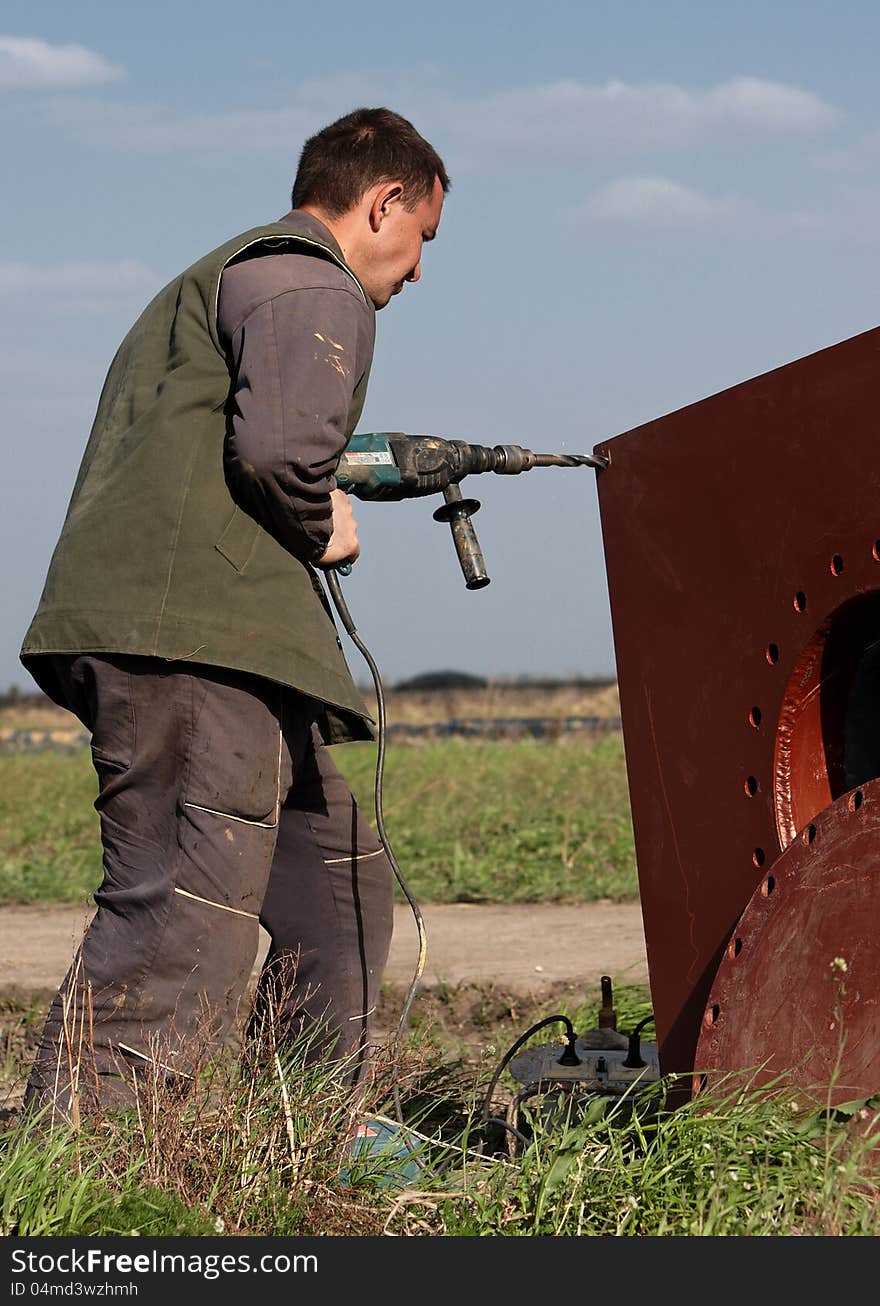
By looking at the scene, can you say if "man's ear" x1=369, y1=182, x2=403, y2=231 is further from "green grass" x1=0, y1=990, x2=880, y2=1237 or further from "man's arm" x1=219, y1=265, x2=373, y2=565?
"green grass" x1=0, y1=990, x2=880, y2=1237

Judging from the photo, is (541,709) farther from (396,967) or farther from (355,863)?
(355,863)

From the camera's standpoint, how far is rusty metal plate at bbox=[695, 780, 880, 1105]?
225 centimetres

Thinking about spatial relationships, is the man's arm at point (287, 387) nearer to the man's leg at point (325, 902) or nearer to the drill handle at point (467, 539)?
the drill handle at point (467, 539)

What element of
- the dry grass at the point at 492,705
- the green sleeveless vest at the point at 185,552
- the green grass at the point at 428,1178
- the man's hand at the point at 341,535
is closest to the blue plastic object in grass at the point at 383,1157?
the green grass at the point at 428,1178

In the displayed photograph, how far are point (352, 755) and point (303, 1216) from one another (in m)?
9.55

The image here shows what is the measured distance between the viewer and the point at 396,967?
17.9 feet

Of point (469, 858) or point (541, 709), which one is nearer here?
point (469, 858)

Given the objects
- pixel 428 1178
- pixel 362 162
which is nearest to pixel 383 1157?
pixel 428 1178

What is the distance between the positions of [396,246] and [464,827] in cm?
540

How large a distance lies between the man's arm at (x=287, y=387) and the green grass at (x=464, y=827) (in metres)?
4.27

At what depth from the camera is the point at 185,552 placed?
2.81m

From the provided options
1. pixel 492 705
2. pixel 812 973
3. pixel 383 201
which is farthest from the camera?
pixel 492 705

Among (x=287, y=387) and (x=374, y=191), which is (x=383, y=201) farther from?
(x=287, y=387)

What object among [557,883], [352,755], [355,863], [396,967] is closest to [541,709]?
[352,755]
